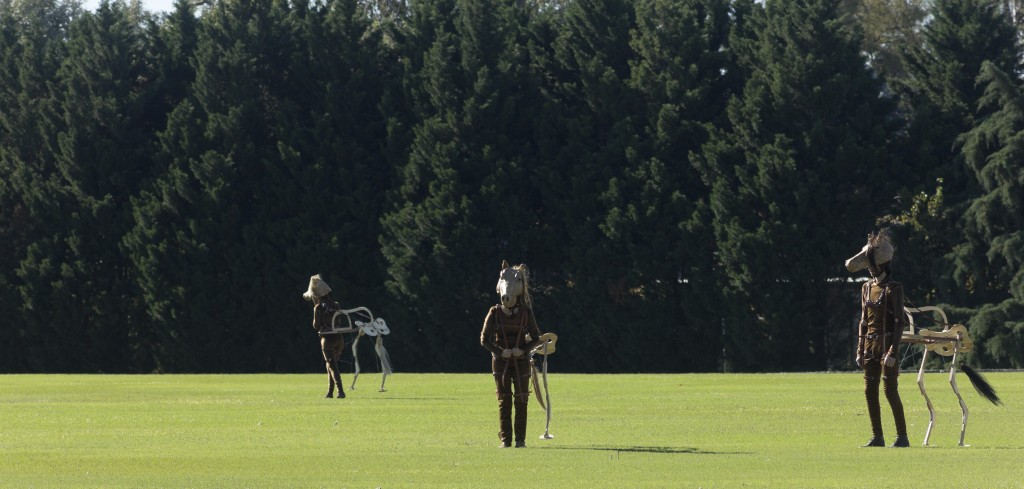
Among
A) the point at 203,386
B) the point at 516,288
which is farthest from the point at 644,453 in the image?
the point at 203,386

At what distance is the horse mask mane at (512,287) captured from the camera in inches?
706

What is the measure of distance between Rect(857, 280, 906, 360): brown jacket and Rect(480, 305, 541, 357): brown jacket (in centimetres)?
326

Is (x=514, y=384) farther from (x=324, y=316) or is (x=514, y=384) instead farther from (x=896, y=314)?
(x=324, y=316)

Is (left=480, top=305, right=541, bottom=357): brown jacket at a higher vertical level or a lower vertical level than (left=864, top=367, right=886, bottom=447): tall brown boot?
higher

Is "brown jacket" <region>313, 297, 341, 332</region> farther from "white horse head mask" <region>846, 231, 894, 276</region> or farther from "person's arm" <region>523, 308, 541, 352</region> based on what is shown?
"white horse head mask" <region>846, 231, 894, 276</region>

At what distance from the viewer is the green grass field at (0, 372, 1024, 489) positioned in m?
15.3

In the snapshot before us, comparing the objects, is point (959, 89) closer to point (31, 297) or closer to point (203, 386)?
point (203, 386)

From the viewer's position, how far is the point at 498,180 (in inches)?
2110

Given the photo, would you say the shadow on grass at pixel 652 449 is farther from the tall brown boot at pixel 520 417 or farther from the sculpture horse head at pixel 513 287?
the sculpture horse head at pixel 513 287

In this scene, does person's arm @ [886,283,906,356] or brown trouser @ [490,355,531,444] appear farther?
brown trouser @ [490,355,531,444]

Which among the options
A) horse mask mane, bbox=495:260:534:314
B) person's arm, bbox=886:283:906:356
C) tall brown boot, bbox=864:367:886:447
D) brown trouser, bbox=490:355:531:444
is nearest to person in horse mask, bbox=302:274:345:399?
brown trouser, bbox=490:355:531:444

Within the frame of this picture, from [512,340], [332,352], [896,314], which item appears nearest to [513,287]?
[512,340]

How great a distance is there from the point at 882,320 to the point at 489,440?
4.55 metres

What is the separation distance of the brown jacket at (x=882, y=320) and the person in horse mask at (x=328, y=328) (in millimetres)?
13174
